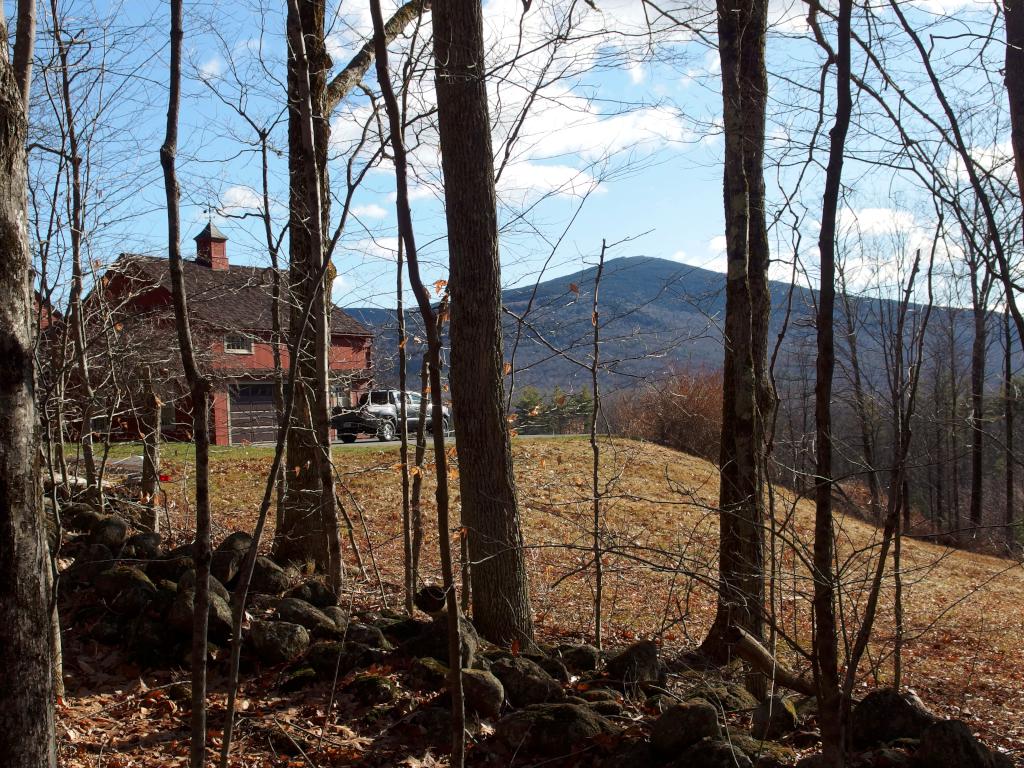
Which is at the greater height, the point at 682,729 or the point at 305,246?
the point at 305,246

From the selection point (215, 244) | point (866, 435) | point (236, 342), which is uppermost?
point (215, 244)

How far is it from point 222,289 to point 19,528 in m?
7.32

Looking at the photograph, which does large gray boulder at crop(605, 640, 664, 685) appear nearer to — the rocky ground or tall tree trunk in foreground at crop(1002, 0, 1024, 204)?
the rocky ground

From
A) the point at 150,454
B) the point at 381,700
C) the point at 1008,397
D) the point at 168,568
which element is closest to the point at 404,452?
the point at 168,568

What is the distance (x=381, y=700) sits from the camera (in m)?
4.85

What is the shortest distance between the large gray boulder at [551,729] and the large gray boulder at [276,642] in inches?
69.6

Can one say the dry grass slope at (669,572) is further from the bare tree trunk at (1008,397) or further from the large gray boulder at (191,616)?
the bare tree trunk at (1008,397)

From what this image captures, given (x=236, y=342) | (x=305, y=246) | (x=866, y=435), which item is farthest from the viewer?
(x=236, y=342)

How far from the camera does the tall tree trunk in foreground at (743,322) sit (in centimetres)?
522

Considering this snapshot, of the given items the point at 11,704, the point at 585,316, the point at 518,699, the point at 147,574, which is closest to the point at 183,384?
the point at 147,574

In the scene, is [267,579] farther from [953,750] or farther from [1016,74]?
[1016,74]

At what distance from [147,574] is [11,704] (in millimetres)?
4257

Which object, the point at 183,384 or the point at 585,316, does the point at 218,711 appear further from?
the point at 183,384

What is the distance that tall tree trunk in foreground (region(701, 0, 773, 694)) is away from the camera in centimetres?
522
